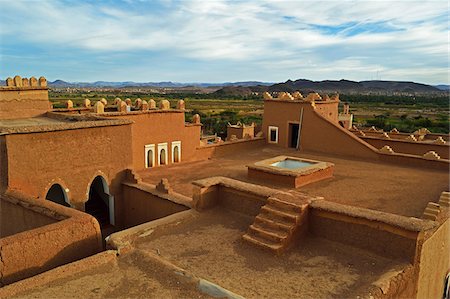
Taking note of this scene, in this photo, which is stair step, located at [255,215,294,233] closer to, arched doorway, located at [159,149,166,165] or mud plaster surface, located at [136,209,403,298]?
mud plaster surface, located at [136,209,403,298]

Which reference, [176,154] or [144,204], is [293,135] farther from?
[144,204]

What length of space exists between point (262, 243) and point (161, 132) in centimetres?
1063

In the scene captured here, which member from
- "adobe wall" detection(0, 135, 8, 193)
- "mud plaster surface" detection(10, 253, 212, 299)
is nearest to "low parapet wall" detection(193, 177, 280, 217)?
"mud plaster surface" detection(10, 253, 212, 299)

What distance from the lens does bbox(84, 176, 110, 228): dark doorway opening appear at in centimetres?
1350

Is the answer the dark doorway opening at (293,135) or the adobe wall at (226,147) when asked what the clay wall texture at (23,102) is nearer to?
the adobe wall at (226,147)

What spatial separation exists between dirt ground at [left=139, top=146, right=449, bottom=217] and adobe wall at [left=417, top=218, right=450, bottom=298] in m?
1.32

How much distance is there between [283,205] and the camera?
7.68 m

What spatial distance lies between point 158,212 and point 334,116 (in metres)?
15.1

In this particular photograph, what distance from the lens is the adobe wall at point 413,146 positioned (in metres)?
18.2

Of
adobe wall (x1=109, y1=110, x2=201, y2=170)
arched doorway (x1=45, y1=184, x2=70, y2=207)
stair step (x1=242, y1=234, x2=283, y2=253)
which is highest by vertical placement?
adobe wall (x1=109, y1=110, x2=201, y2=170)

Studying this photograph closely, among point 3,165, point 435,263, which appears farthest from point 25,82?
point 435,263

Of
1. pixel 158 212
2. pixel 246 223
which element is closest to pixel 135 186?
pixel 158 212

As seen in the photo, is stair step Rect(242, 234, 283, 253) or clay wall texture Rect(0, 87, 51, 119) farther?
clay wall texture Rect(0, 87, 51, 119)

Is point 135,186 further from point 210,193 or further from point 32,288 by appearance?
point 32,288
